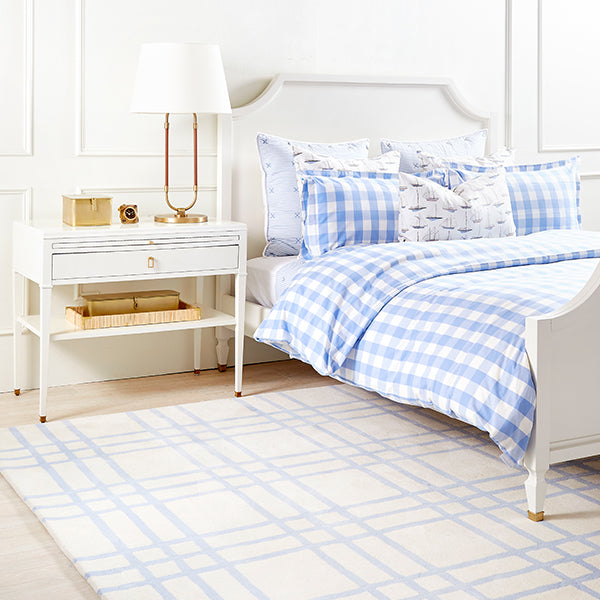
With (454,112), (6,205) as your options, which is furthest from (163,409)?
(454,112)

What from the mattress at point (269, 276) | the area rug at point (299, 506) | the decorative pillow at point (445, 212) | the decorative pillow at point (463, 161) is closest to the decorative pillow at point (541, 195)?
the decorative pillow at point (463, 161)

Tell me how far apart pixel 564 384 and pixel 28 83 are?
234cm

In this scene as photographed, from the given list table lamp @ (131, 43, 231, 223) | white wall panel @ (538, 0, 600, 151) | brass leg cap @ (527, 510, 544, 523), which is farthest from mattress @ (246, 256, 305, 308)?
white wall panel @ (538, 0, 600, 151)

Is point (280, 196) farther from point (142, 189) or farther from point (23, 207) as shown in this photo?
point (23, 207)

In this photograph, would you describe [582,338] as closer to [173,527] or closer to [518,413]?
[518,413]

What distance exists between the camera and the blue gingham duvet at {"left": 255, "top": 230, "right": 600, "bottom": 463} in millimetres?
2529

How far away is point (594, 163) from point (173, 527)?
350cm

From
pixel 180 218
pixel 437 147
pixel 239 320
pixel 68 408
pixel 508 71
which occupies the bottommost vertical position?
pixel 68 408

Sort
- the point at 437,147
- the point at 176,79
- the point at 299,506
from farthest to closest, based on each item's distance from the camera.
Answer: the point at 437,147 → the point at 176,79 → the point at 299,506

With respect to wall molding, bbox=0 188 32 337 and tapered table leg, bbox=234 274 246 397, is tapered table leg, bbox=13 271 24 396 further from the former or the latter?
tapered table leg, bbox=234 274 246 397

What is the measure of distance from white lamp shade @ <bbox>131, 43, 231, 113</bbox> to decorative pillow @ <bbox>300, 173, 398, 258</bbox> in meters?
0.52

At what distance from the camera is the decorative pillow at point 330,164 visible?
3.81m

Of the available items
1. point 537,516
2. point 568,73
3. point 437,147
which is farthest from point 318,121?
point 537,516

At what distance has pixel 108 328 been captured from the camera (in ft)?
11.4
